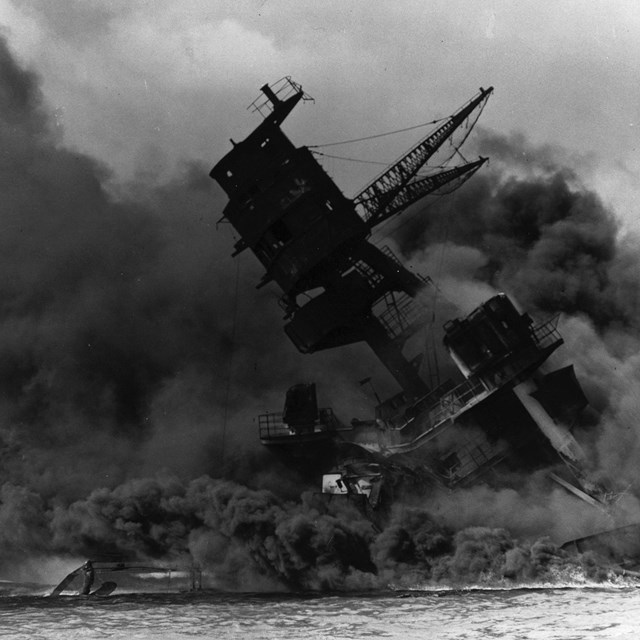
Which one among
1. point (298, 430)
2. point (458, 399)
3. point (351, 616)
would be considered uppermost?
A: point (298, 430)

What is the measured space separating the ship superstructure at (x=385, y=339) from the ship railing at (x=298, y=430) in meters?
0.05

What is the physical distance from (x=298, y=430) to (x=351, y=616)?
9.79m

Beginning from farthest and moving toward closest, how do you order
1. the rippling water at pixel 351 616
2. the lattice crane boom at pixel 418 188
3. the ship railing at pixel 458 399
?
1. the lattice crane boom at pixel 418 188
2. the ship railing at pixel 458 399
3. the rippling water at pixel 351 616

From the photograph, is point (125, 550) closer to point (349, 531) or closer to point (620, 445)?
point (349, 531)

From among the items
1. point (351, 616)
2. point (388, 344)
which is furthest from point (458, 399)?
point (351, 616)

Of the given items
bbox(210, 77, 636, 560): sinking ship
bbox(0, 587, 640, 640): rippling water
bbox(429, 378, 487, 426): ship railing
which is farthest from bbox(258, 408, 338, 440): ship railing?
bbox(0, 587, 640, 640): rippling water

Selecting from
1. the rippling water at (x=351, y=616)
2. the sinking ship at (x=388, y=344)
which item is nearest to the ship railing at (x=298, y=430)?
the sinking ship at (x=388, y=344)

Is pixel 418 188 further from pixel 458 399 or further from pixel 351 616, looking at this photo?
pixel 351 616

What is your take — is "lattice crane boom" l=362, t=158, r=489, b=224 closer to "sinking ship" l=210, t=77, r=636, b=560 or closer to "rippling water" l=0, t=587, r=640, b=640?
"sinking ship" l=210, t=77, r=636, b=560

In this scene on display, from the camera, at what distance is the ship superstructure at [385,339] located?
23141 millimetres

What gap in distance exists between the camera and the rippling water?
1563cm

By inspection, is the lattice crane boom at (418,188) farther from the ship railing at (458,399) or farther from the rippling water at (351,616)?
the rippling water at (351,616)

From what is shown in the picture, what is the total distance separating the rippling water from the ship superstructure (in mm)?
4773

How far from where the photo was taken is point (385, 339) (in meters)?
27.1
